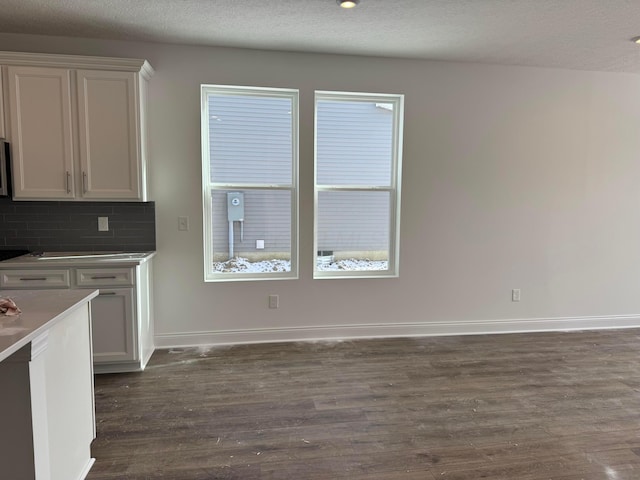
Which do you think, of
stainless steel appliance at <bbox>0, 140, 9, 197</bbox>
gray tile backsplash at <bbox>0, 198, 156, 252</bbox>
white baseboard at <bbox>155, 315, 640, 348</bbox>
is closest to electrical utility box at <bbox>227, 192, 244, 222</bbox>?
gray tile backsplash at <bbox>0, 198, 156, 252</bbox>

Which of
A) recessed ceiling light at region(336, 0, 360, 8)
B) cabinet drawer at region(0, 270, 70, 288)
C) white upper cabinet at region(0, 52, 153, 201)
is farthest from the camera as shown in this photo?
white upper cabinet at region(0, 52, 153, 201)

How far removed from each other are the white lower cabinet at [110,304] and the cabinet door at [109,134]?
0.61 m

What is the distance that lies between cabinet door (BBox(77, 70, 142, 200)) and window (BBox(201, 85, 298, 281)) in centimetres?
63

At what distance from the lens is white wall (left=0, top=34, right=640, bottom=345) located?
3438mm

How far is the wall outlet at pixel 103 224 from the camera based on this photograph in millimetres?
3289

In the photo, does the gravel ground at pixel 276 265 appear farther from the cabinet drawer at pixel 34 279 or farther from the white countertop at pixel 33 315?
the white countertop at pixel 33 315

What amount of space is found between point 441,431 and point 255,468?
109cm

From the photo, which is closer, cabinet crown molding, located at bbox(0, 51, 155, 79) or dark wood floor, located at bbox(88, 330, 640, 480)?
dark wood floor, located at bbox(88, 330, 640, 480)

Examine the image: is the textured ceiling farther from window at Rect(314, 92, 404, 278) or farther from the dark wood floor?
the dark wood floor

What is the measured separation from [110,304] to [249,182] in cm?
154

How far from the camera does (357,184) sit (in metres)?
3.83

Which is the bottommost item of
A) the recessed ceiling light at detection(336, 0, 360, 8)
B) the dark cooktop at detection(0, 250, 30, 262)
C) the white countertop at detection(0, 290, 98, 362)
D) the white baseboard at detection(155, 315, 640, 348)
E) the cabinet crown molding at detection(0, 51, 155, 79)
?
the white baseboard at detection(155, 315, 640, 348)

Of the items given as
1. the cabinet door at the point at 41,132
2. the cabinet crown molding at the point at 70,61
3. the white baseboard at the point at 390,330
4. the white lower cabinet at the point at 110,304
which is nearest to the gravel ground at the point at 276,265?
the white baseboard at the point at 390,330

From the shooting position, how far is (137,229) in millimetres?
3365
